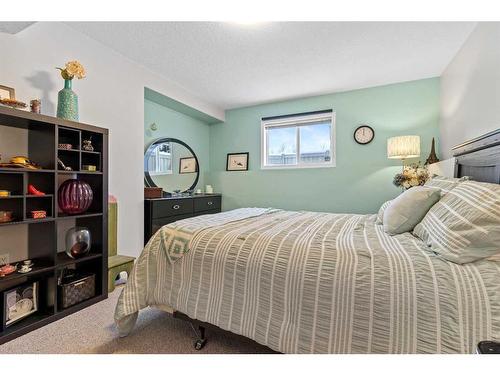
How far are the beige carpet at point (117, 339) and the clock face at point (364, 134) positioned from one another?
299 cm

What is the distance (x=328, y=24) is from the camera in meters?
1.97

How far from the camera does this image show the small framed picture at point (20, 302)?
58.7 inches

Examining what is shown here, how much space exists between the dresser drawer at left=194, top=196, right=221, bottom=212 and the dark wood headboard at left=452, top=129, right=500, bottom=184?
302 cm

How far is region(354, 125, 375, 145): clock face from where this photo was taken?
10.7ft

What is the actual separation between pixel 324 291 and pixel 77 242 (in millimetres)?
1937

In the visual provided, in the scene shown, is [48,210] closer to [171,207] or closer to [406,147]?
[171,207]

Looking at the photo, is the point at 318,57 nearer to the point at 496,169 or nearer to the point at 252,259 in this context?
the point at 496,169

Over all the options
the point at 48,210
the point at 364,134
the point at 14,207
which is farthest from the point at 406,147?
the point at 14,207

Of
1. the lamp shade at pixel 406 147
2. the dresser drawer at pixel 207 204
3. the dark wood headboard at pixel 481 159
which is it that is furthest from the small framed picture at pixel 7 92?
the lamp shade at pixel 406 147

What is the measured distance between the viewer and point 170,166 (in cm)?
355

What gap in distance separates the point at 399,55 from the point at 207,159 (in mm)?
3221

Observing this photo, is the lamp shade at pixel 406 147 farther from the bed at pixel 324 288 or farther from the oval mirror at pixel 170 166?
the oval mirror at pixel 170 166

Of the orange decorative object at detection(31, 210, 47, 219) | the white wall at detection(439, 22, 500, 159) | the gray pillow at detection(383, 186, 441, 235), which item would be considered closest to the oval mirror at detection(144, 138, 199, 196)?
the orange decorative object at detection(31, 210, 47, 219)

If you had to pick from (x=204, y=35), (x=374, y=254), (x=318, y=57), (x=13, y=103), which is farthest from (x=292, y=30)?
(x=13, y=103)
